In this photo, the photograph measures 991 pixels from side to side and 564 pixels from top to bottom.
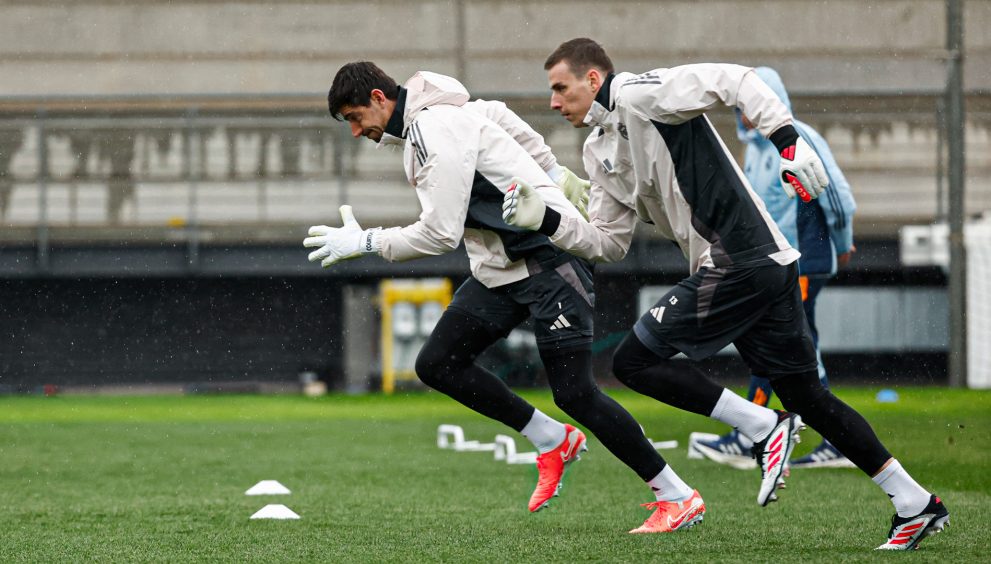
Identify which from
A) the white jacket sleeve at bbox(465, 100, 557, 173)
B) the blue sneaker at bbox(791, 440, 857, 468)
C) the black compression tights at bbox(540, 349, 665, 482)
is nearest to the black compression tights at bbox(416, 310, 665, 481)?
the black compression tights at bbox(540, 349, 665, 482)

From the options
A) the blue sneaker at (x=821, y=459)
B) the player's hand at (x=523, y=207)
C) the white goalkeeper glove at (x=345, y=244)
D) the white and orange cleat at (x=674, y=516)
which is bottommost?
the blue sneaker at (x=821, y=459)

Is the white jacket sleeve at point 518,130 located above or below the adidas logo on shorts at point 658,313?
above

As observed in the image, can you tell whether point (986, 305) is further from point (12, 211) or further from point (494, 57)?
point (12, 211)

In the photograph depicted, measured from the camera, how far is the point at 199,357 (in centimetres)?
1842

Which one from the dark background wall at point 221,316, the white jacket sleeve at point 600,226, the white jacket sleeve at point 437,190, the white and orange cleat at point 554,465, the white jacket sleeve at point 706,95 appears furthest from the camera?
the dark background wall at point 221,316

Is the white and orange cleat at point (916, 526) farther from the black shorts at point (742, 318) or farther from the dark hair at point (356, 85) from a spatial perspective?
the dark hair at point (356, 85)

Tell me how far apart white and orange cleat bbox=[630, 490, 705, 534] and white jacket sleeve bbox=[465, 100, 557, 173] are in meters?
1.36

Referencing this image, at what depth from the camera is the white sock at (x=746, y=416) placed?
4328 millimetres

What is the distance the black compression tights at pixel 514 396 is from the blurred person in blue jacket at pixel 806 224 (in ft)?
7.28

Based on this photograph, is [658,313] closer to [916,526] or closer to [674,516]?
[674,516]

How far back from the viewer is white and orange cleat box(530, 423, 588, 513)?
4.98m

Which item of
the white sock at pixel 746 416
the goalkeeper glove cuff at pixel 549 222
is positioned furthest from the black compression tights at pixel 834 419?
the goalkeeper glove cuff at pixel 549 222

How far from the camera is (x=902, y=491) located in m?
4.12

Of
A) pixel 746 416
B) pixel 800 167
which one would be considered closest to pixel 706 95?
pixel 800 167
